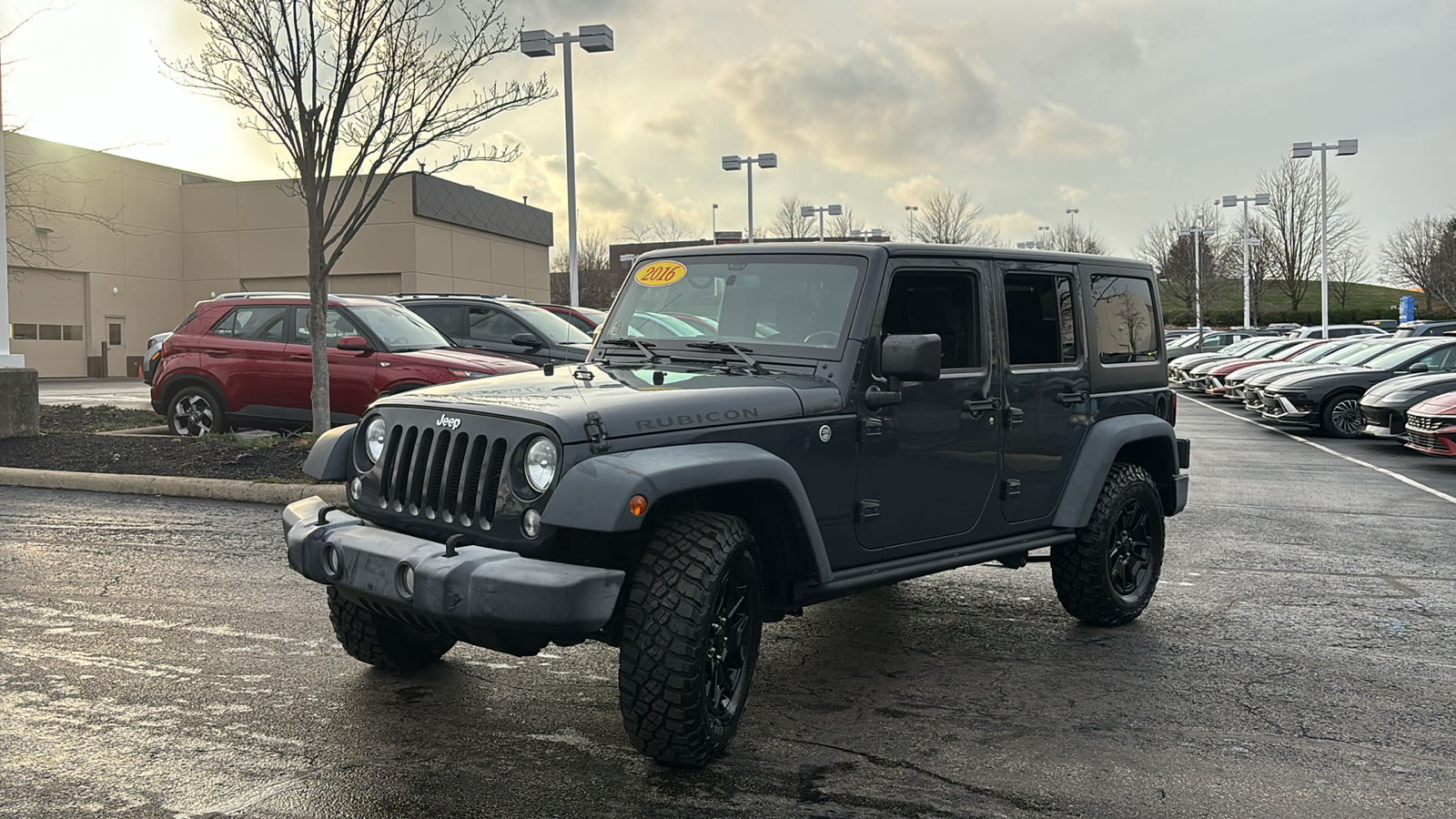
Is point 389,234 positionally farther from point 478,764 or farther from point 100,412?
→ point 478,764

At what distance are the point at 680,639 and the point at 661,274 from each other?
2.11 m

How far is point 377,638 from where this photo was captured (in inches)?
193

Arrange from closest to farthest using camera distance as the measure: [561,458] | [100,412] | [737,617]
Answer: [561,458]
[737,617]
[100,412]

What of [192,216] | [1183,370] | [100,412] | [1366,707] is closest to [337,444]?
[1366,707]

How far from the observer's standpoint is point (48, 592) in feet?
21.4

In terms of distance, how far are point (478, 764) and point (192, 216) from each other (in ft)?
151

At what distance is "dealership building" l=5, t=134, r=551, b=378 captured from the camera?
3897 centimetres

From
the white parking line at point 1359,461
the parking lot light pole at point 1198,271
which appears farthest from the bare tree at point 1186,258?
the white parking line at point 1359,461

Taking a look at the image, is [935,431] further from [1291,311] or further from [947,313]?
[1291,311]

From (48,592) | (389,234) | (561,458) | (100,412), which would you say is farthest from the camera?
(389,234)

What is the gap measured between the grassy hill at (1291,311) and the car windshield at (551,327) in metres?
43.6

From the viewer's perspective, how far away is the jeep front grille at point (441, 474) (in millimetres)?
3971

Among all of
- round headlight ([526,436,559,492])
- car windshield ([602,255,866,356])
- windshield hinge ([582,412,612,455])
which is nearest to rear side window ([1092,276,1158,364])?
car windshield ([602,255,866,356])

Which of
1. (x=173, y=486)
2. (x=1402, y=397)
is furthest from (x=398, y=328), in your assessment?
(x=1402, y=397)
